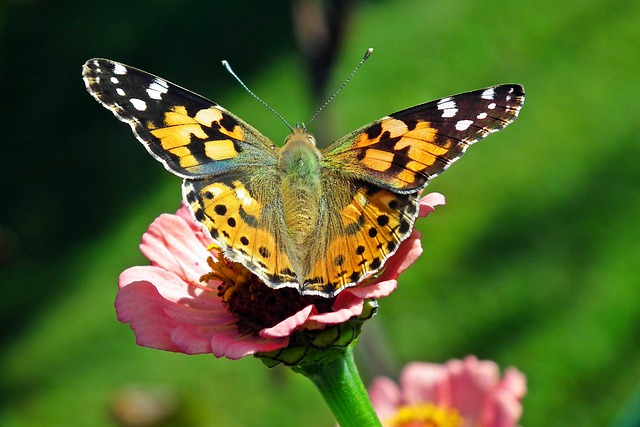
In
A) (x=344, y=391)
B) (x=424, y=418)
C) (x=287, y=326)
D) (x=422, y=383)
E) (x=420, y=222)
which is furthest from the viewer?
(x=420, y=222)

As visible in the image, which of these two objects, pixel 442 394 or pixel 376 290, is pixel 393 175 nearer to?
pixel 376 290

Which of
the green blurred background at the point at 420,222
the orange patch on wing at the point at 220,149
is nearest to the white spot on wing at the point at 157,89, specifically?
the orange patch on wing at the point at 220,149

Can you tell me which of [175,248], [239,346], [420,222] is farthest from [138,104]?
[420,222]

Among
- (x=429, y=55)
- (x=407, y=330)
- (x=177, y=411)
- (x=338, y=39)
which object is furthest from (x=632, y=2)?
(x=177, y=411)

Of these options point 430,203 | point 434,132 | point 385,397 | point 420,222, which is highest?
point 434,132

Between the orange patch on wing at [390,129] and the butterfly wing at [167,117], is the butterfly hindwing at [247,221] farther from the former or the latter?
the orange patch on wing at [390,129]

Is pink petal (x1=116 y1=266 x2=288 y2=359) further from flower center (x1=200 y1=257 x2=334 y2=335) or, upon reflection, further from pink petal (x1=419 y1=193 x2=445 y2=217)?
pink petal (x1=419 y1=193 x2=445 y2=217)

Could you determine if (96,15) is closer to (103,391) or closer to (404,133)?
(103,391)
